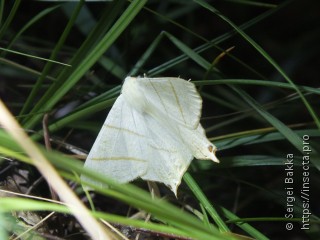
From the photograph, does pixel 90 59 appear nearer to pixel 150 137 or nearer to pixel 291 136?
pixel 150 137

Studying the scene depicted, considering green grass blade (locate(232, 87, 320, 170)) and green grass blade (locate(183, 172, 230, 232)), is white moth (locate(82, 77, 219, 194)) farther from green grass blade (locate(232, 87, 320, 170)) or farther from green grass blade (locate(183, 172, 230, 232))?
green grass blade (locate(232, 87, 320, 170))

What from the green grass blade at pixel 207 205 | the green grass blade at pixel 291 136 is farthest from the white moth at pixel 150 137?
the green grass blade at pixel 291 136

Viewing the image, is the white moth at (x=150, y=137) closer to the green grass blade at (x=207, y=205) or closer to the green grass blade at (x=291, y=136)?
the green grass blade at (x=207, y=205)

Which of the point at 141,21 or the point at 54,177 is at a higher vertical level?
the point at 141,21

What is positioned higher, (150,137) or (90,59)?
(90,59)

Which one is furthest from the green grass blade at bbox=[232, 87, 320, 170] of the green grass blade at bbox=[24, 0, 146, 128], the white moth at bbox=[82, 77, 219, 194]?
the green grass blade at bbox=[24, 0, 146, 128]

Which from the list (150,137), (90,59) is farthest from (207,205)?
(90,59)

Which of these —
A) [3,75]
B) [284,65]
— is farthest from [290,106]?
[3,75]

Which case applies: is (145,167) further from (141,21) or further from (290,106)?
(141,21)
